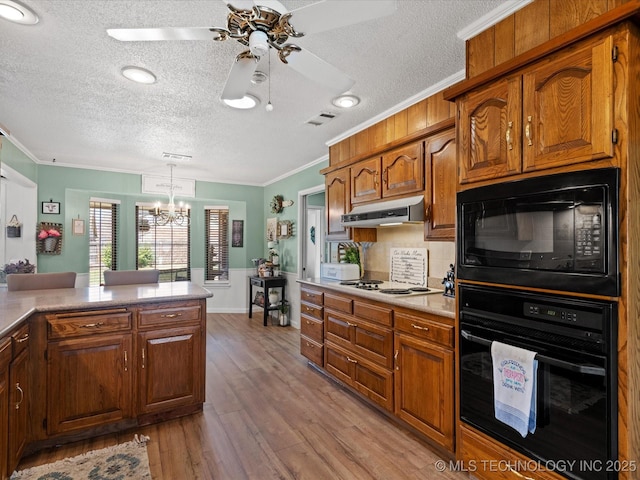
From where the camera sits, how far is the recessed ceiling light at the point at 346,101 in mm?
2787

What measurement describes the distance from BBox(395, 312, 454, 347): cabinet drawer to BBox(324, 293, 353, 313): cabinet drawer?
24.5 inches

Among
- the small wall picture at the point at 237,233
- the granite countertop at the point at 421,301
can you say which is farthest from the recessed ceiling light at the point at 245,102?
the small wall picture at the point at 237,233

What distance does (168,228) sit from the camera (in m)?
6.63

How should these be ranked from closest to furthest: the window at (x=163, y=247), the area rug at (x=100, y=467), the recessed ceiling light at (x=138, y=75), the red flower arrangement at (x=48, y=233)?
the area rug at (x=100, y=467)
the recessed ceiling light at (x=138, y=75)
the red flower arrangement at (x=48, y=233)
the window at (x=163, y=247)

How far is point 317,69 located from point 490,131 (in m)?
0.97

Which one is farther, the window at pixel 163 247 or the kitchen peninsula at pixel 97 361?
the window at pixel 163 247

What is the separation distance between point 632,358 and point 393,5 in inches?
64.0

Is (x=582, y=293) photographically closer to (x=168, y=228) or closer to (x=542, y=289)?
(x=542, y=289)

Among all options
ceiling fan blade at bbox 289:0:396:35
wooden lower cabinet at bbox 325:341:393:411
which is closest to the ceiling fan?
ceiling fan blade at bbox 289:0:396:35

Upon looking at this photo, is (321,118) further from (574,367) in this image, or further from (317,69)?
(574,367)

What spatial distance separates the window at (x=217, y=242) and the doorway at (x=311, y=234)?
175cm

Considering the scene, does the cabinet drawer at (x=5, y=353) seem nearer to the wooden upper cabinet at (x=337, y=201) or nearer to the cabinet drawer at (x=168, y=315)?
the cabinet drawer at (x=168, y=315)

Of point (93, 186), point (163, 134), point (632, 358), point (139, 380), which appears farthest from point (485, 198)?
point (93, 186)

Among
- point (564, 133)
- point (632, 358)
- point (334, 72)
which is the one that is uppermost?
point (334, 72)
